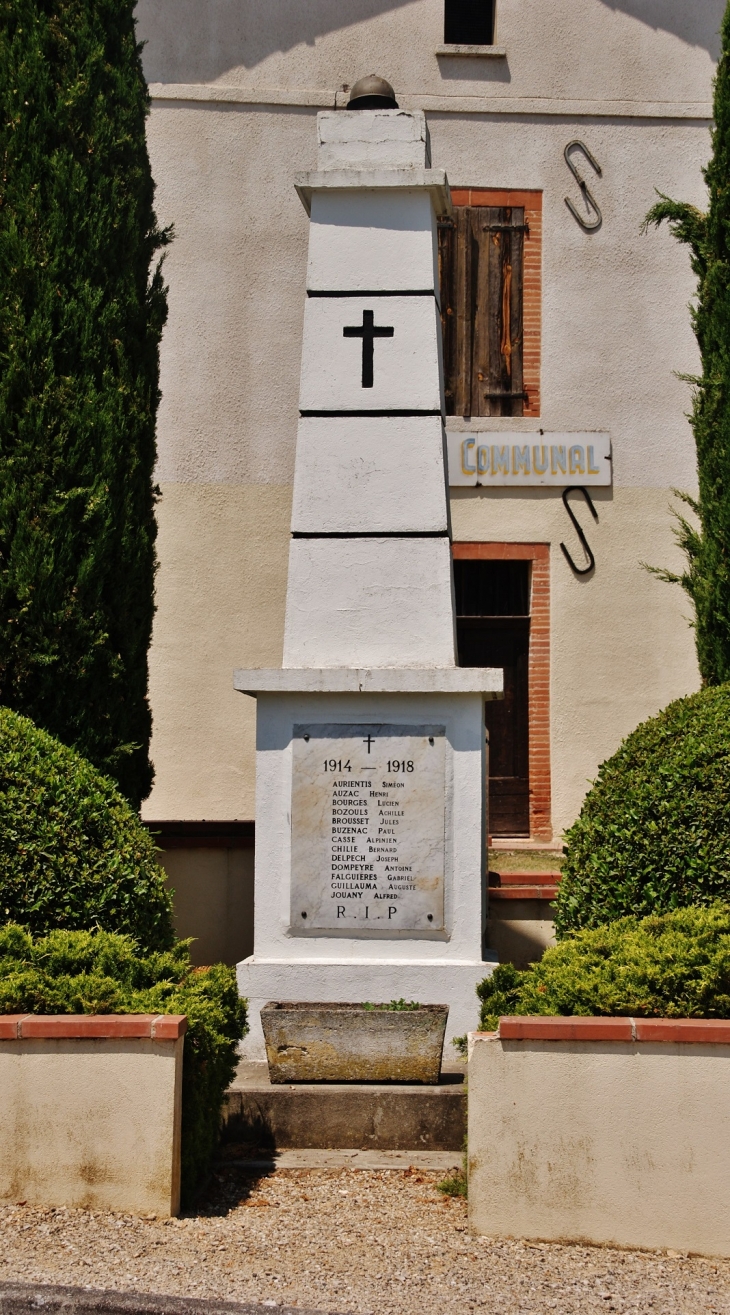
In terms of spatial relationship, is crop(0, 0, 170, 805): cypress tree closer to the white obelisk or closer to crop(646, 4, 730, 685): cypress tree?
the white obelisk

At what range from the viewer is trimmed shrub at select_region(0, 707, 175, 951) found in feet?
17.1

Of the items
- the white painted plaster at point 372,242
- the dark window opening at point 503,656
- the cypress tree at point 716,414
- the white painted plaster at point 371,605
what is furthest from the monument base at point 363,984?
the dark window opening at point 503,656

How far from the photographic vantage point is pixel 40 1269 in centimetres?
389

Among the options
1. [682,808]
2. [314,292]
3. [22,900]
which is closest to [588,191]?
[314,292]

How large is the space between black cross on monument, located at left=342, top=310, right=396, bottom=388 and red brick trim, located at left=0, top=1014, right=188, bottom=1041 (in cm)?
354

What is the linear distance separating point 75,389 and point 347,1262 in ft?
15.0

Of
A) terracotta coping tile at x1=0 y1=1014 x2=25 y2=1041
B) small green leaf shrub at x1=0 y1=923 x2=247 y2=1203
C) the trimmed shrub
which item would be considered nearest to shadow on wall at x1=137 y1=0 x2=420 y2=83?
the trimmed shrub

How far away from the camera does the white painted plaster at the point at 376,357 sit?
6703 millimetres

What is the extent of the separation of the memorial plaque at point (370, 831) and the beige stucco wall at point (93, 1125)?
1973mm

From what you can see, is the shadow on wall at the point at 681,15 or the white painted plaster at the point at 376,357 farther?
the shadow on wall at the point at 681,15

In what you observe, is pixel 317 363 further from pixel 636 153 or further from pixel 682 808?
pixel 636 153

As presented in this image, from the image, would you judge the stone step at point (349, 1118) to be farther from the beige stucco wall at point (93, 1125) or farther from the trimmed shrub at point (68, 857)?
the beige stucco wall at point (93, 1125)

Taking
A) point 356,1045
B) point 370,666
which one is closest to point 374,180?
point 370,666

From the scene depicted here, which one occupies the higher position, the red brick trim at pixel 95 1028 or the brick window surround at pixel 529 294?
the brick window surround at pixel 529 294
